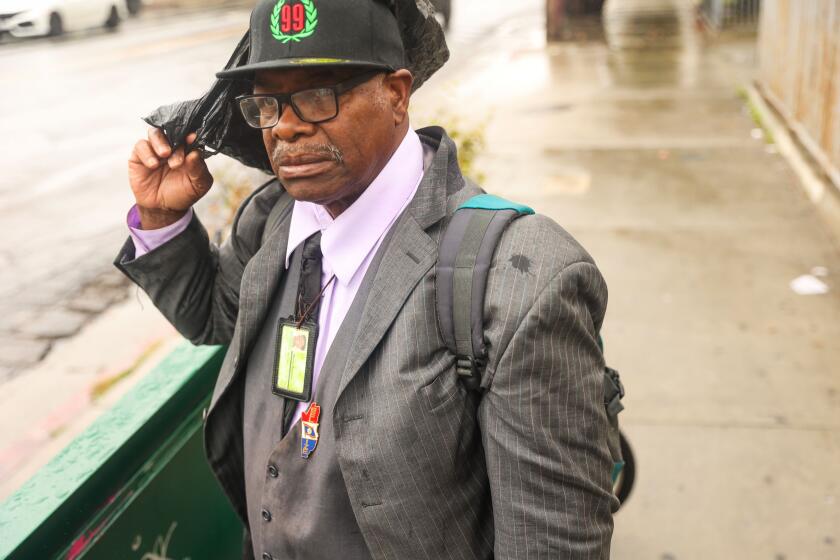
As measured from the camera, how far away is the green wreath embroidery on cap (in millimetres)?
1587

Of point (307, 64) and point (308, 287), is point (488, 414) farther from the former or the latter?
point (307, 64)

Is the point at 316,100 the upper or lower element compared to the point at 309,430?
upper

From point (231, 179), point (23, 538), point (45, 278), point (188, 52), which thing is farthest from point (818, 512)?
point (188, 52)

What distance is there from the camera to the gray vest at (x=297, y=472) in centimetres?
170

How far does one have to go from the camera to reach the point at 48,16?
60.0 ft

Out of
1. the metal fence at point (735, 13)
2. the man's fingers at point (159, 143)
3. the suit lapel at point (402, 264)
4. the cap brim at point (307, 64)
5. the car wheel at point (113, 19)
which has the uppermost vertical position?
the cap brim at point (307, 64)

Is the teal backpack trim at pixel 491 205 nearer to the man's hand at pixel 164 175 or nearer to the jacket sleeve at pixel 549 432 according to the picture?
the jacket sleeve at pixel 549 432

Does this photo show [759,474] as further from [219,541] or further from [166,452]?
[166,452]

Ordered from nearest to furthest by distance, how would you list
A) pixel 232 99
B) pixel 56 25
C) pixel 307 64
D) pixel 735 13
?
1. pixel 307 64
2. pixel 232 99
3. pixel 735 13
4. pixel 56 25

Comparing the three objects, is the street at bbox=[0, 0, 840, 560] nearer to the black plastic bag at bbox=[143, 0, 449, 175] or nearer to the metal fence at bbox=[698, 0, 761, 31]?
the metal fence at bbox=[698, 0, 761, 31]

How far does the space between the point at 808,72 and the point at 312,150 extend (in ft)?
22.3

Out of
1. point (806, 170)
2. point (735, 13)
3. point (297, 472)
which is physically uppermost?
point (297, 472)

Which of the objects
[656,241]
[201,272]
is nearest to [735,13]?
[656,241]

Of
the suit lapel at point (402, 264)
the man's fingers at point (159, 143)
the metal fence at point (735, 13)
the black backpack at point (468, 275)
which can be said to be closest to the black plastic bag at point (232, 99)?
the man's fingers at point (159, 143)
